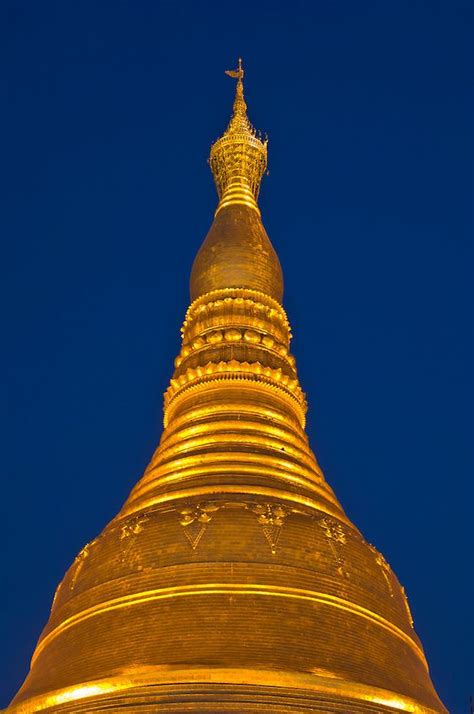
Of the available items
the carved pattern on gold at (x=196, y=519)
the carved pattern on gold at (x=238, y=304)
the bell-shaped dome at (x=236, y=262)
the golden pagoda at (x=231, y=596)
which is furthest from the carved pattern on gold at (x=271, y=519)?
the bell-shaped dome at (x=236, y=262)

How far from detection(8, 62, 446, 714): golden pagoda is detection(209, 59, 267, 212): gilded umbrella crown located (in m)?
7.63

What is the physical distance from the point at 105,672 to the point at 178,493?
3.21 m

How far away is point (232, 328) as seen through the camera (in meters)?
16.5

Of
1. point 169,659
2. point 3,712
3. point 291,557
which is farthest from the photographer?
point 291,557

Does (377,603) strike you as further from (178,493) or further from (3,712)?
(3,712)

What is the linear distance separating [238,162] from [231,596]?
14172 mm

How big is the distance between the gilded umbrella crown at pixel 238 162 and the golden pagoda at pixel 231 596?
7631mm

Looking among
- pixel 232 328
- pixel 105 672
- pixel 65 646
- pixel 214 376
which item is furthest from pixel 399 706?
pixel 232 328

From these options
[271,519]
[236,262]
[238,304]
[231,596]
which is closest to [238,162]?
[236,262]

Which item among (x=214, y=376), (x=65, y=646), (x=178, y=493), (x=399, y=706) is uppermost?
(x=214, y=376)

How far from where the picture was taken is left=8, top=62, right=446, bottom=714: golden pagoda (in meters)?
9.57

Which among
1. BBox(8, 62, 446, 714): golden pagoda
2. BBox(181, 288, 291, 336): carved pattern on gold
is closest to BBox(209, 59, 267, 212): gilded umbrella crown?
BBox(181, 288, 291, 336): carved pattern on gold

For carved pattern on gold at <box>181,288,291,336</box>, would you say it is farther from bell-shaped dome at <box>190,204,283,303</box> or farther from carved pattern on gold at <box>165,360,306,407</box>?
carved pattern on gold at <box>165,360,306,407</box>

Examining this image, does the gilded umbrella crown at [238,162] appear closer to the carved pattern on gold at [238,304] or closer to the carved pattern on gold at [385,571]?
the carved pattern on gold at [238,304]
